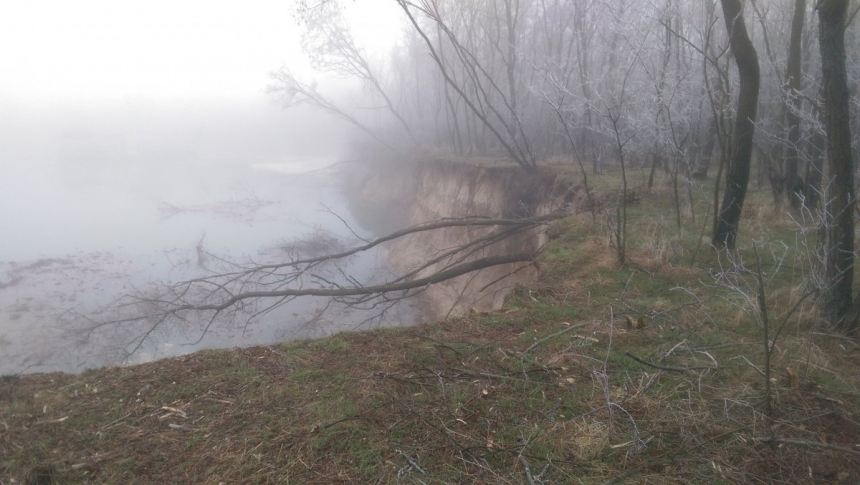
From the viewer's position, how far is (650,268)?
6.68 meters

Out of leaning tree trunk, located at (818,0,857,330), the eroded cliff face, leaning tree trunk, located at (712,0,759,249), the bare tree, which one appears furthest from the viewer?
the eroded cliff face

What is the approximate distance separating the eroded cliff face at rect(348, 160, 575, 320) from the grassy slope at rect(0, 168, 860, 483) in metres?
2.54

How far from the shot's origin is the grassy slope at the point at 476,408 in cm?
288

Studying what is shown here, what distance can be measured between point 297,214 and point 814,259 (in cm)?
2205

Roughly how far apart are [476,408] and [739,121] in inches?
228

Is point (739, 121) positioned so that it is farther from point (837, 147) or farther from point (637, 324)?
point (637, 324)

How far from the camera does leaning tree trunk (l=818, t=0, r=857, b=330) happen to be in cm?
430

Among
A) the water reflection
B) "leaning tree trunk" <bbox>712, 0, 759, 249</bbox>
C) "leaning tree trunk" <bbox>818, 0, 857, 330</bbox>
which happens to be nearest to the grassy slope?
"leaning tree trunk" <bbox>818, 0, 857, 330</bbox>

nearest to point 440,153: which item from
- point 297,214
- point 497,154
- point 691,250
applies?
point 497,154

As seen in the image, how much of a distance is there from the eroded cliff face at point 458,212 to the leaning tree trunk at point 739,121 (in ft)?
9.60

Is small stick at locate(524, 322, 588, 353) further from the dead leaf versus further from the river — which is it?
the river

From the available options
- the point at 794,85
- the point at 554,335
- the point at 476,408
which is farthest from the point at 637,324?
the point at 794,85

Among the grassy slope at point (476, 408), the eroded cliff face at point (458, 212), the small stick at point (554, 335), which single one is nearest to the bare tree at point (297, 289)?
the eroded cliff face at point (458, 212)

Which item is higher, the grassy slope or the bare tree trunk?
the bare tree trunk
